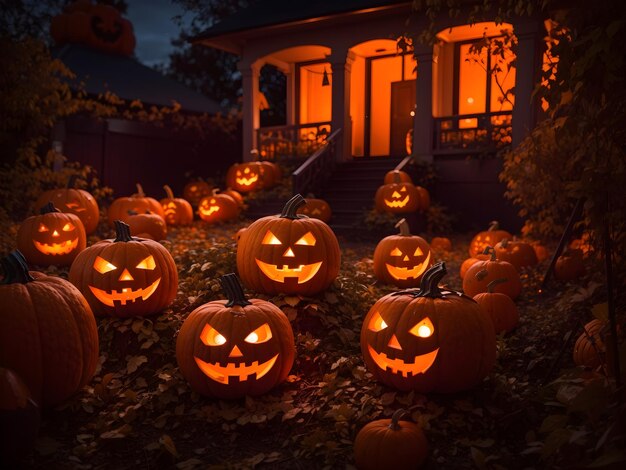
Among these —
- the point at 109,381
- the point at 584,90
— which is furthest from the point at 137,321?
the point at 584,90

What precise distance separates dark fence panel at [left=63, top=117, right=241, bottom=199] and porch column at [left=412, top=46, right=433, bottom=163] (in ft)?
20.5

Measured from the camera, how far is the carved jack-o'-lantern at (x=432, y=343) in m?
3.32

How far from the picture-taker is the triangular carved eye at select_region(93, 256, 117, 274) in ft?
14.4

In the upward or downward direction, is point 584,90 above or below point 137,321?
above

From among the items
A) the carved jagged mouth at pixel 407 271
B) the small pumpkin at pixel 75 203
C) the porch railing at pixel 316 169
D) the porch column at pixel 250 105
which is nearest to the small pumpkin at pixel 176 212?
the porch railing at pixel 316 169

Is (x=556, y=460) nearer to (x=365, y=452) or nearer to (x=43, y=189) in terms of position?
(x=365, y=452)

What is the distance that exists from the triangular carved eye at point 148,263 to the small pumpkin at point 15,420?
182cm

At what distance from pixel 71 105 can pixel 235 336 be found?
838cm

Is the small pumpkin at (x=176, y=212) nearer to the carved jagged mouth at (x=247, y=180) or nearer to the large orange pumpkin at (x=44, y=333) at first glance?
the carved jagged mouth at (x=247, y=180)

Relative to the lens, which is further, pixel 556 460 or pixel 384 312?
pixel 384 312

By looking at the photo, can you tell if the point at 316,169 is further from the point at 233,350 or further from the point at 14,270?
the point at 14,270

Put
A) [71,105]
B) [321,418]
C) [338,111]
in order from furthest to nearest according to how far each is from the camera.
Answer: [338,111] < [71,105] < [321,418]

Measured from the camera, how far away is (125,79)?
19.2 m

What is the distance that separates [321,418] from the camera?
3.30 metres
